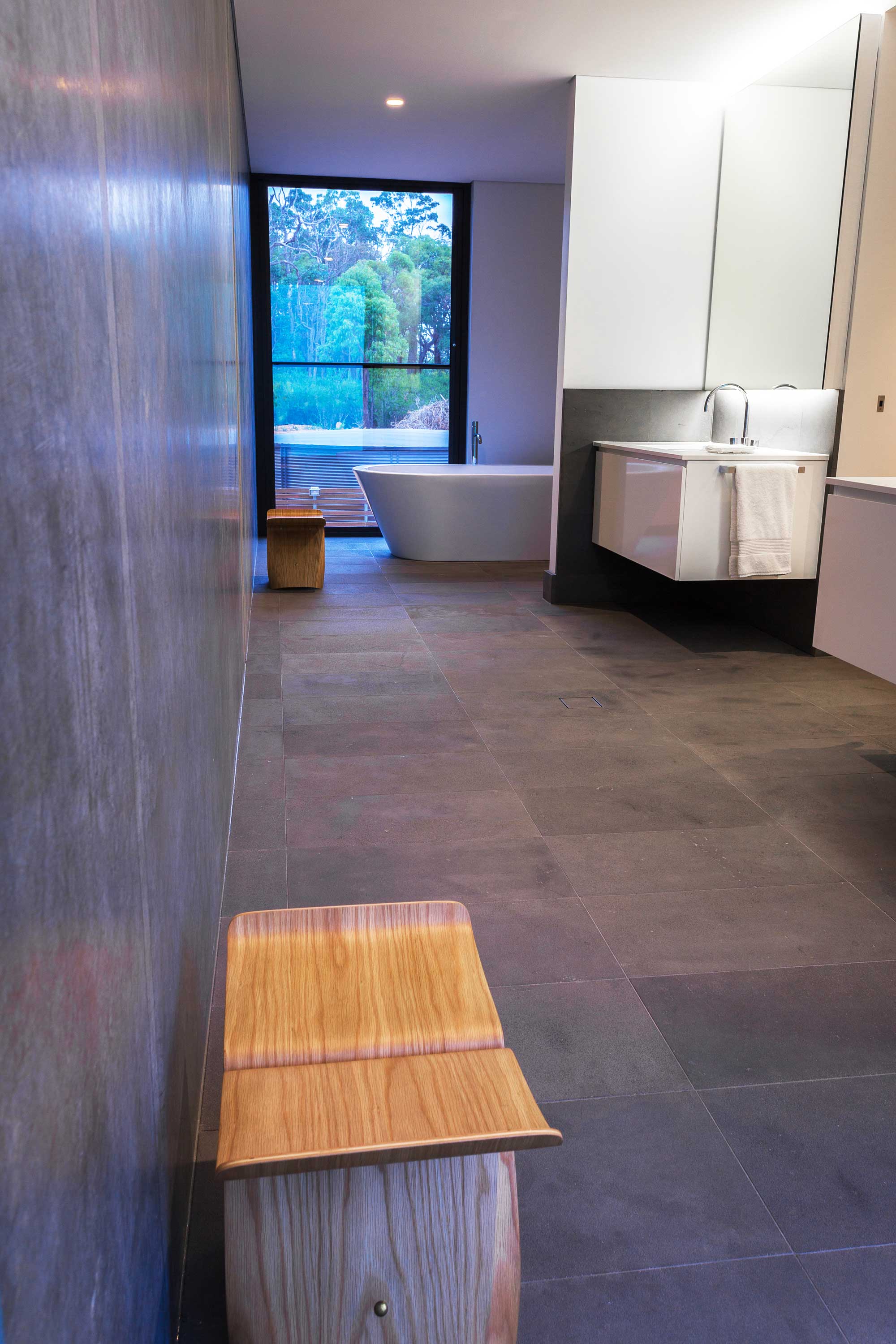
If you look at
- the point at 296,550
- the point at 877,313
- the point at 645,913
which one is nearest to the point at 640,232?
the point at 877,313

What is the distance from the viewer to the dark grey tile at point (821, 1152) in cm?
137

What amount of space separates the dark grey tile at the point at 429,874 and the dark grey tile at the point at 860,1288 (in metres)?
0.98

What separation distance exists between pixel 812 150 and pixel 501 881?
11.9 feet

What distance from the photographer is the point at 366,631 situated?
470cm

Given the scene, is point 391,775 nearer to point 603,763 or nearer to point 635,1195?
point 603,763

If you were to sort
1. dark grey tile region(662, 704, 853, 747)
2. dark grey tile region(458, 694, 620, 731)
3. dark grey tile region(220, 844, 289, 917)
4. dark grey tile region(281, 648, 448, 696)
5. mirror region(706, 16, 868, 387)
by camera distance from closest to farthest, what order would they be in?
dark grey tile region(220, 844, 289, 917) → dark grey tile region(662, 704, 853, 747) → dark grey tile region(458, 694, 620, 731) → dark grey tile region(281, 648, 448, 696) → mirror region(706, 16, 868, 387)

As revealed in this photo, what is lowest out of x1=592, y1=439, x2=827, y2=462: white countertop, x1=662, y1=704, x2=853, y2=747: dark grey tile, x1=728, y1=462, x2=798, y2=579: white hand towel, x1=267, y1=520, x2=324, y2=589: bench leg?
x1=662, y1=704, x2=853, y2=747: dark grey tile

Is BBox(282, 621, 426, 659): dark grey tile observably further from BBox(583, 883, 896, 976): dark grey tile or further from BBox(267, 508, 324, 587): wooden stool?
BBox(583, 883, 896, 976): dark grey tile

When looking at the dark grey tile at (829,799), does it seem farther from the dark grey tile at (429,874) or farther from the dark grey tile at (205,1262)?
the dark grey tile at (205,1262)

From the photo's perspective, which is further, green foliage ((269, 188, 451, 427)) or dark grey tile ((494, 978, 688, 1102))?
green foliage ((269, 188, 451, 427))

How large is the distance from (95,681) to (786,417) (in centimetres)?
451

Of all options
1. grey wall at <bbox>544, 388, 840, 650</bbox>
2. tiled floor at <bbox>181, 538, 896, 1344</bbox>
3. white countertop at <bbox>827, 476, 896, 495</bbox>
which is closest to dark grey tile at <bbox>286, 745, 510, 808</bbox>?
tiled floor at <bbox>181, 538, 896, 1344</bbox>

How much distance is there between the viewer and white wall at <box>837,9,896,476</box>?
3.93 m

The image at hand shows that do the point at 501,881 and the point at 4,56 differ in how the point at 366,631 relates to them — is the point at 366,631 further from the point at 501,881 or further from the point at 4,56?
the point at 4,56
